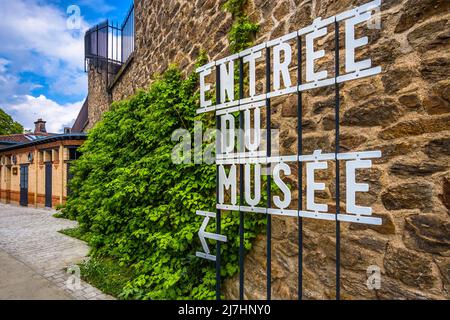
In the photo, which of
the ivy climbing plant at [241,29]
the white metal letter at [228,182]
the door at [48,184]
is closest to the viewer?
the white metal letter at [228,182]

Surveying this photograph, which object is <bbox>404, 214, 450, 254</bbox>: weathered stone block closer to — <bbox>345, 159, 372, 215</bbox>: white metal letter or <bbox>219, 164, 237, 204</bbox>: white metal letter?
<bbox>345, 159, 372, 215</bbox>: white metal letter

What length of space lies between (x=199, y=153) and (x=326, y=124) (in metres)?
1.73

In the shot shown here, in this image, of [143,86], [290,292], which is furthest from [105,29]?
[290,292]

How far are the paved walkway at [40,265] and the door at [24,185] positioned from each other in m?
8.73

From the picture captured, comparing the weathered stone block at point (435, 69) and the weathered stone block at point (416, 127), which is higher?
the weathered stone block at point (435, 69)

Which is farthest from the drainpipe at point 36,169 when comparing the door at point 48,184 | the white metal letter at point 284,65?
the white metal letter at point 284,65

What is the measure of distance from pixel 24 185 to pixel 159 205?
1512 centimetres

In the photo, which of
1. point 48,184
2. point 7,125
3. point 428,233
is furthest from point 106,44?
point 7,125

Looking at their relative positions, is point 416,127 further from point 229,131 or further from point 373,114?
point 229,131

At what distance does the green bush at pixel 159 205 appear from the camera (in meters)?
3.36

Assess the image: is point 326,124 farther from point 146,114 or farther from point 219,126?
point 146,114

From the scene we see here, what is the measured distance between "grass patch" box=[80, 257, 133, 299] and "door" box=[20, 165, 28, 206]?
44.2 ft

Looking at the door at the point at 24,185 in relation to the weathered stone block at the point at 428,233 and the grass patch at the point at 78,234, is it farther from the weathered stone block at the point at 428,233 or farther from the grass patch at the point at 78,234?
the weathered stone block at the point at 428,233

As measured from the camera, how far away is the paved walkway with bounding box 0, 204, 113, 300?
3523mm
